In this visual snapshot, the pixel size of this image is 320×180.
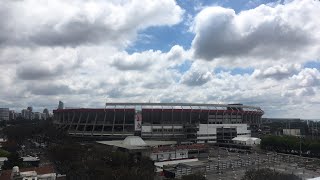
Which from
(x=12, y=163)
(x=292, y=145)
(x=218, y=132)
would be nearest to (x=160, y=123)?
(x=218, y=132)

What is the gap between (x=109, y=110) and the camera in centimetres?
8088

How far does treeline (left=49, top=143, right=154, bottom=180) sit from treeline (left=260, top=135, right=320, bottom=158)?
1296 inches

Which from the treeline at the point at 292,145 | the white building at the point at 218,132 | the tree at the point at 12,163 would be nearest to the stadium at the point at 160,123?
the white building at the point at 218,132

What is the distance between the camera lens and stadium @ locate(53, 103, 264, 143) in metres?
78.4

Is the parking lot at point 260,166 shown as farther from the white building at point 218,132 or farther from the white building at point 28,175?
the white building at point 218,132

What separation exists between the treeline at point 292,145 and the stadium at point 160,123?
14149 millimetres

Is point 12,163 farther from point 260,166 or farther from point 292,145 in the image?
point 292,145

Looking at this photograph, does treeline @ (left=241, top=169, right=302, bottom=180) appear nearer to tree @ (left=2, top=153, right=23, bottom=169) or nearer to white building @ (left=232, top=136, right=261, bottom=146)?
tree @ (left=2, top=153, right=23, bottom=169)

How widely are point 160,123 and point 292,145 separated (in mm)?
29048

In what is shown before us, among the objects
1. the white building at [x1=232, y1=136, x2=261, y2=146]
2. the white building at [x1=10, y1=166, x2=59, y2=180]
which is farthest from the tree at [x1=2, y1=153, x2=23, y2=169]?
the white building at [x1=232, y1=136, x2=261, y2=146]

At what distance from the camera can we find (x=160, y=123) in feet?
262

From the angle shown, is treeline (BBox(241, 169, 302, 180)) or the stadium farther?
the stadium

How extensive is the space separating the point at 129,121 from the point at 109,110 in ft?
17.1

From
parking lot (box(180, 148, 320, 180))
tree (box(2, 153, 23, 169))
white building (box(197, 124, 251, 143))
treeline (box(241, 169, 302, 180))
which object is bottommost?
parking lot (box(180, 148, 320, 180))
